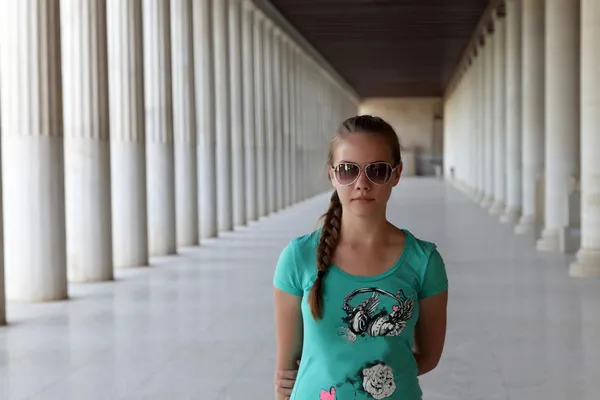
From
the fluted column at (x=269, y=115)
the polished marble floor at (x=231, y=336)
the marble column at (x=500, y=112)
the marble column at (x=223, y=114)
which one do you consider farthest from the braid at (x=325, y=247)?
the fluted column at (x=269, y=115)

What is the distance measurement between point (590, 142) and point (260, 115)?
2162cm

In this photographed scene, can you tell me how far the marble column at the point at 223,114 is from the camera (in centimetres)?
2873

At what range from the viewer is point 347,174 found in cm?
295

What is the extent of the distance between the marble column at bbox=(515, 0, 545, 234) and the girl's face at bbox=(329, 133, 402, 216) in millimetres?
22822

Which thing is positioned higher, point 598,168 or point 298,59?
point 298,59

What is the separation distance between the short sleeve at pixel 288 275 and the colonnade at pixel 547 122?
13691 millimetres

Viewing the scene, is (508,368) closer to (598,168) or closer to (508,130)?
(598,168)

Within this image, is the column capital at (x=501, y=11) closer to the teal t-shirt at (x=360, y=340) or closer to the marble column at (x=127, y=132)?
the marble column at (x=127, y=132)

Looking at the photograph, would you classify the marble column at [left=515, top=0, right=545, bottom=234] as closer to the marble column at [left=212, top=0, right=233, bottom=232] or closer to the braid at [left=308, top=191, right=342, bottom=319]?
the marble column at [left=212, top=0, right=233, bottom=232]

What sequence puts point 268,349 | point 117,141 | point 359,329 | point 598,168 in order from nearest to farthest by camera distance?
point 359,329
point 268,349
point 598,168
point 117,141

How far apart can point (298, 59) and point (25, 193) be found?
1422 inches

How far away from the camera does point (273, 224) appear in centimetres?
3109

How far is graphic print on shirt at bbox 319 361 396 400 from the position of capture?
2789 mm

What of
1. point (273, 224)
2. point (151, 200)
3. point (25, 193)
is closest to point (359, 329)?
point (25, 193)
